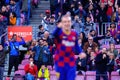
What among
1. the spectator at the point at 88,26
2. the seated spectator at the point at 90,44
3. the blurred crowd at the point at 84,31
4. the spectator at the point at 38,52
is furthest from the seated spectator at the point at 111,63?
the spectator at the point at 88,26

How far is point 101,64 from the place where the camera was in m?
20.6

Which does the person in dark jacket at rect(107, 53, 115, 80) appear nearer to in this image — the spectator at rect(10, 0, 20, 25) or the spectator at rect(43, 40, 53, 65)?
the spectator at rect(43, 40, 53, 65)

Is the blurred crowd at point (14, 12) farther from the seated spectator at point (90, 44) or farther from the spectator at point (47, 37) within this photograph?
the seated spectator at point (90, 44)

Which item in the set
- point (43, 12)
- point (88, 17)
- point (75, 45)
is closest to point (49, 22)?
point (88, 17)

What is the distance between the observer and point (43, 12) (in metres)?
28.1

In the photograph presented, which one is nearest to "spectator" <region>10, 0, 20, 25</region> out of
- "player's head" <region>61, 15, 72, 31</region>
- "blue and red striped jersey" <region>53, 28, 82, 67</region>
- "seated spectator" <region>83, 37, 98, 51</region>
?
"seated spectator" <region>83, 37, 98, 51</region>

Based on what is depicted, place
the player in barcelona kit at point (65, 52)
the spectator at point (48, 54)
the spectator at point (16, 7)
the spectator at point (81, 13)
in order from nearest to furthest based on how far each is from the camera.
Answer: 1. the player in barcelona kit at point (65, 52)
2. the spectator at point (48, 54)
3. the spectator at point (81, 13)
4. the spectator at point (16, 7)

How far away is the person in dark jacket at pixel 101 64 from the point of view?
20531 millimetres

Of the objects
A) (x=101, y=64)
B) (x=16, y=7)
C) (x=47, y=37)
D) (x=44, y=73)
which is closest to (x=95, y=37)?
(x=47, y=37)

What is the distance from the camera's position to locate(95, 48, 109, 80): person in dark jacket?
20.5 metres

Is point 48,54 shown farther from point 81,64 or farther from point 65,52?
point 65,52

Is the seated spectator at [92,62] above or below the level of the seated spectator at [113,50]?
below

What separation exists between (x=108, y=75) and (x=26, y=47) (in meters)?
4.16

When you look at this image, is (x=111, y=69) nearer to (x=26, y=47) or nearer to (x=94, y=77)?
(x=94, y=77)
